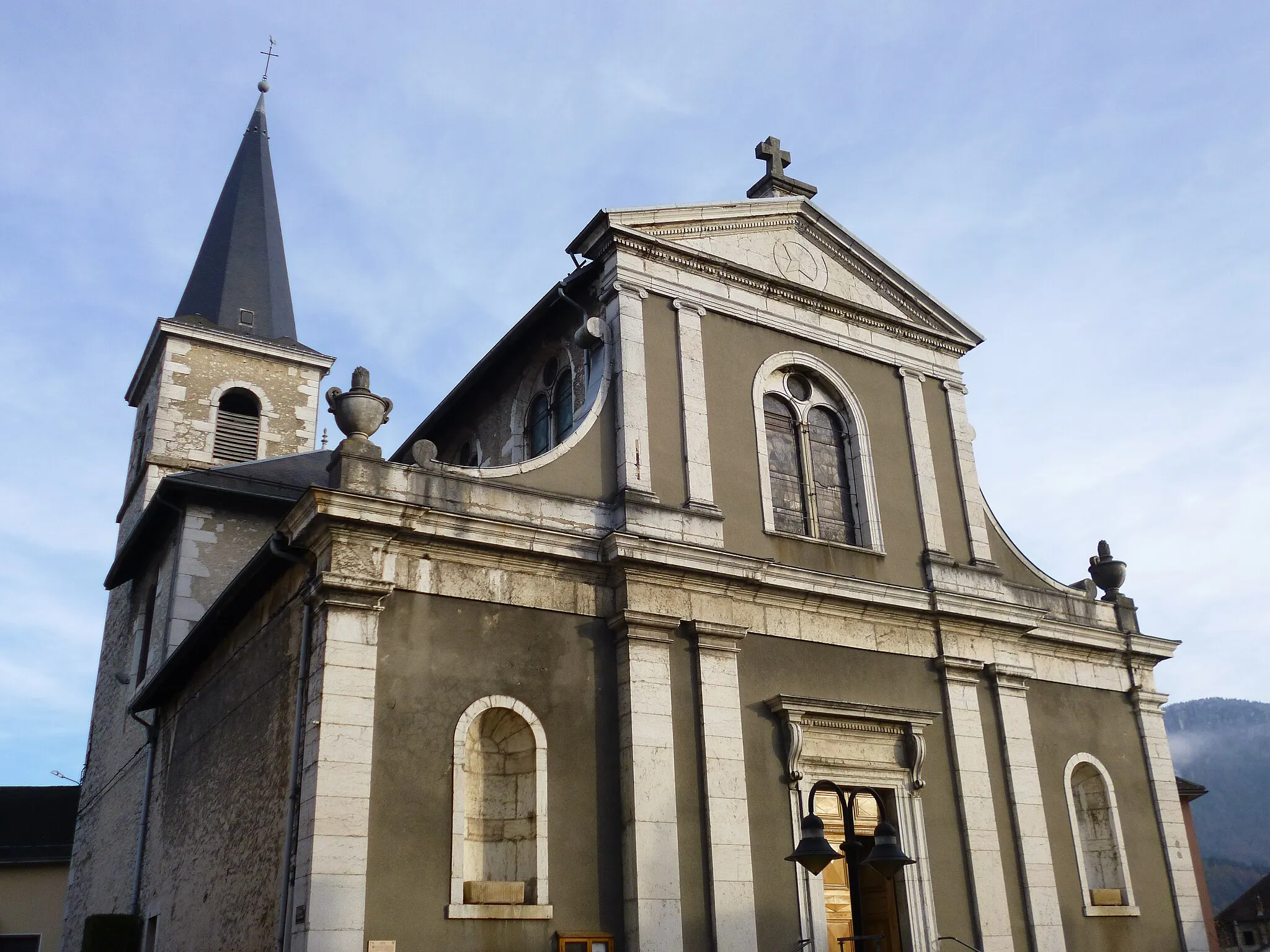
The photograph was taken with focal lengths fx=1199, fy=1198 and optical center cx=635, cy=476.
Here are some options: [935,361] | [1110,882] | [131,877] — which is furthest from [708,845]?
[131,877]

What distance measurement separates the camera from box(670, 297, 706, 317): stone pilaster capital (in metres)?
13.1

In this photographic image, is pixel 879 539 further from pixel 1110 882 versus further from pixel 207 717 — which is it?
pixel 207 717

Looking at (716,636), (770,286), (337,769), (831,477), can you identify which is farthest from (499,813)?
(770,286)

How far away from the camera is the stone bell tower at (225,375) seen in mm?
22016

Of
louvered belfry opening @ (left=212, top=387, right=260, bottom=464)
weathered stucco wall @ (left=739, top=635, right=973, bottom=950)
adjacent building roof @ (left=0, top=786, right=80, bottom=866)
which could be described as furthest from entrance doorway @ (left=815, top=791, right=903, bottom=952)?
adjacent building roof @ (left=0, top=786, right=80, bottom=866)

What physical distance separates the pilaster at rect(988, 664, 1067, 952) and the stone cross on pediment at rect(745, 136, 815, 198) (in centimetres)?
638

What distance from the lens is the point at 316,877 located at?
8930 mm

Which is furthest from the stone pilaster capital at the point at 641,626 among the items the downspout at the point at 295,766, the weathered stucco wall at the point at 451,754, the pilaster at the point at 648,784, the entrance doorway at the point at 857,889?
the downspout at the point at 295,766

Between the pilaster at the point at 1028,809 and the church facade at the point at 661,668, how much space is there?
0.05 meters

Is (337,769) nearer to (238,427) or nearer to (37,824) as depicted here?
(238,427)

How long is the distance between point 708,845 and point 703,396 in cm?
466

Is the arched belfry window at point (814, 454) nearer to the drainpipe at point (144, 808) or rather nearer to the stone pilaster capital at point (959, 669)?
the stone pilaster capital at point (959, 669)

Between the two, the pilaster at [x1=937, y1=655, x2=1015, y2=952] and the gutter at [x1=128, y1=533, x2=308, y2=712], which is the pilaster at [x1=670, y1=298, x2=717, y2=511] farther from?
the gutter at [x1=128, y1=533, x2=308, y2=712]

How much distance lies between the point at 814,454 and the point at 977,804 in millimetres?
4184
